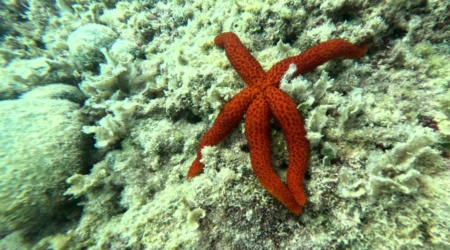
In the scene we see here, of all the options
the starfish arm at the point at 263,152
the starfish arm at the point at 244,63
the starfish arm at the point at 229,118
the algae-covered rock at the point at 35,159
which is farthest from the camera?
the algae-covered rock at the point at 35,159

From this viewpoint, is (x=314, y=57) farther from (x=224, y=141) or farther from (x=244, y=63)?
(x=224, y=141)

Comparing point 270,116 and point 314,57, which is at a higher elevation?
point 314,57

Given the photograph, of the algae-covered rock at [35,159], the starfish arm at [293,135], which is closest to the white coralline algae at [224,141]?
the algae-covered rock at [35,159]

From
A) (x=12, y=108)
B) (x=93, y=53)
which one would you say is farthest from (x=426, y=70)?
(x=12, y=108)

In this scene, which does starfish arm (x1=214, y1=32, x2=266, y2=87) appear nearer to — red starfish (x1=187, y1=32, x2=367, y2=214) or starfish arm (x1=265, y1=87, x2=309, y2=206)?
red starfish (x1=187, y1=32, x2=367, y2=214)

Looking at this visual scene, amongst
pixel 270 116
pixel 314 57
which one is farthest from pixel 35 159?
pixel 314 57

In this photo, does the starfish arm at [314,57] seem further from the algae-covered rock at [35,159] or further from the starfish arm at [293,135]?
the algae-covered rock at [35,159]

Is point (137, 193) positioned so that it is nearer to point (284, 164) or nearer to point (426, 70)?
point (284, 164)
